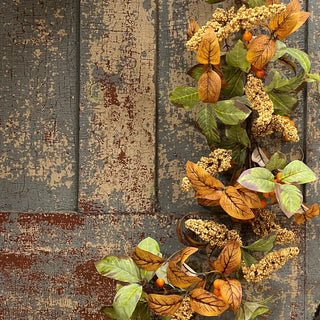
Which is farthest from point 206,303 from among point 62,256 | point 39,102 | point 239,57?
point 39,102

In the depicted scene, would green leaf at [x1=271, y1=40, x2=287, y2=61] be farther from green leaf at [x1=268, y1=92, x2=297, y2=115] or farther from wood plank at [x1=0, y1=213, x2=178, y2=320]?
wood plank at [x1=0, y1=213, x2=178, y2=320]

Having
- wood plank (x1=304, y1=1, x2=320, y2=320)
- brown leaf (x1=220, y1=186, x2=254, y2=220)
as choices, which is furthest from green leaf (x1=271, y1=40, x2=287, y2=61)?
brown leaf (x1=220, y1=186, x2=254, y2=220)

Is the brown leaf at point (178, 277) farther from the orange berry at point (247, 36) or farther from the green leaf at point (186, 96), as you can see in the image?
the orange berry at point (247, 36)

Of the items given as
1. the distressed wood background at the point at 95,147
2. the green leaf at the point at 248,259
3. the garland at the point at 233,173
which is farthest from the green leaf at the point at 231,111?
the green leaf at the point at 248,259

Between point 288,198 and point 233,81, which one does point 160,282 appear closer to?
point 288,198

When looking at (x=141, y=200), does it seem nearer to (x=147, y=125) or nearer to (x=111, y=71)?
(x=147, y=125)

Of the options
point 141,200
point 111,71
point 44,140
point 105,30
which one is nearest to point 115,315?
point 141,200

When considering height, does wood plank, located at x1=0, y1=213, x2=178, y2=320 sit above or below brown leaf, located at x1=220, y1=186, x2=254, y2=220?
below
